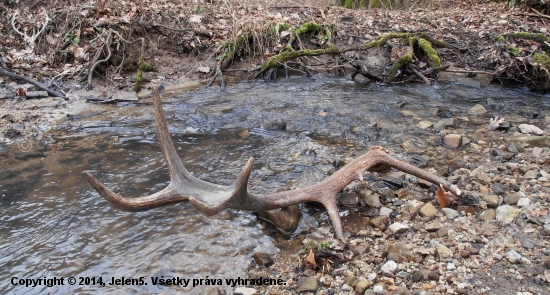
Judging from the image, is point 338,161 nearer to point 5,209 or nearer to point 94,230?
point 94,230

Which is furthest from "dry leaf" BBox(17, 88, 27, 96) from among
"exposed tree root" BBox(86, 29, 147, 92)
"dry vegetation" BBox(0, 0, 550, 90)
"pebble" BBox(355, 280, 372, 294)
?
"pebble" BBox(355, 280, 372, 294)

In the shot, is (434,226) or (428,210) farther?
(428,210)

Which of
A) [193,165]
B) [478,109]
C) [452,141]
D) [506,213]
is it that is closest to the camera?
[506,213]

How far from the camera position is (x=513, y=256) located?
8.52 ft

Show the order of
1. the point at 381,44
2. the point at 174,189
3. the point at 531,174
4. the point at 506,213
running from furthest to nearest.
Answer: the point at 381,44
the point at 531,174
the point at 506,213
the point at 174,189

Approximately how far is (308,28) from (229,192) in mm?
7101

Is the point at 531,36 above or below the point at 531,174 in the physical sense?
above

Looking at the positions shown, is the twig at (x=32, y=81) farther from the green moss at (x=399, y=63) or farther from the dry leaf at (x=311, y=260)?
the green moss at (x=399, y=63)

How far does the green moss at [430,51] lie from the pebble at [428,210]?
5433mm

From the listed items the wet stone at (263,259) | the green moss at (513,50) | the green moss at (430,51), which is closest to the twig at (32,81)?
the wet stone at (263,259)

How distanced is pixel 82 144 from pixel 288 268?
12.5ft

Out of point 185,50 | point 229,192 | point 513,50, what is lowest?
point 229,192

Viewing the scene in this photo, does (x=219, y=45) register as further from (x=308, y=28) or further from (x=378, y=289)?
(x=378, y=289)

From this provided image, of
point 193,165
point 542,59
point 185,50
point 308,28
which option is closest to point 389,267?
point 193,165
